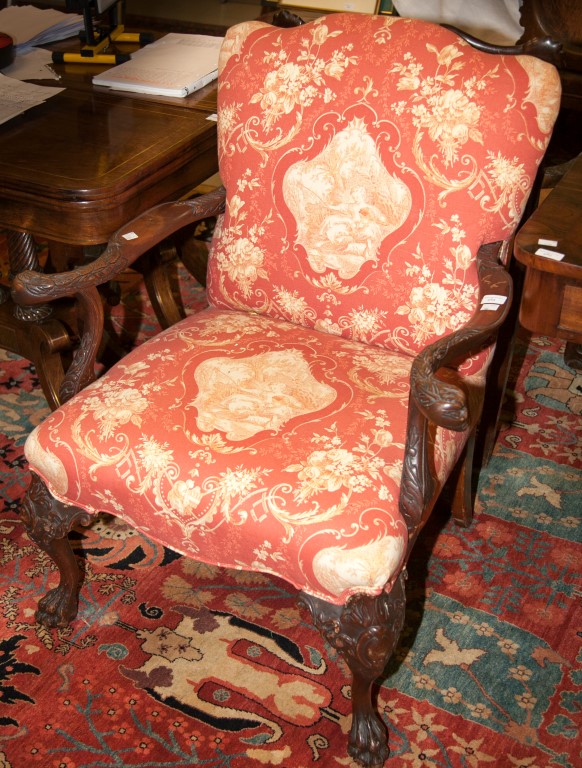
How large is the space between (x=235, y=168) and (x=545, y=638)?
1.15 metres

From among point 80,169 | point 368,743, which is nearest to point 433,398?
point 368,743

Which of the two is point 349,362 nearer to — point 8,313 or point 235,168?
point 235,168

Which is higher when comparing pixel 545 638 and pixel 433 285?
pixel 433 285

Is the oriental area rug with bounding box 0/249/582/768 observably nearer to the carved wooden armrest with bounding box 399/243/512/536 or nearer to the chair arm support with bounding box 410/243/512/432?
the carved wooden armrest with bounding box 399/243/512/536

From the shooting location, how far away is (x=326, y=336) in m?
1.69

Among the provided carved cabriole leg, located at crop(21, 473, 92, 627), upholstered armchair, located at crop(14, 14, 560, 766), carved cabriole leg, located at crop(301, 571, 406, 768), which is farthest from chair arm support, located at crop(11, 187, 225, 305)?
carved cabriole leg, located at crop(301, 571, 406, 768)

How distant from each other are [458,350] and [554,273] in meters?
0.19

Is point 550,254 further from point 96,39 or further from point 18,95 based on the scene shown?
point 96,39

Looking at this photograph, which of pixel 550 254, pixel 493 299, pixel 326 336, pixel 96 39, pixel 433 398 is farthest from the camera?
pixel 96 39

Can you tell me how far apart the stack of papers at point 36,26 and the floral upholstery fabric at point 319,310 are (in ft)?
2.85

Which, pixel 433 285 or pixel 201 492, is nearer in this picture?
pixel 201 492

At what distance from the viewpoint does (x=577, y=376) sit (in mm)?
2473

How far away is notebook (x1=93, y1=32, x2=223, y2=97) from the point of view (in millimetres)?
2020

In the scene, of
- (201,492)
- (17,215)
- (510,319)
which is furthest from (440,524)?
(17,215)
